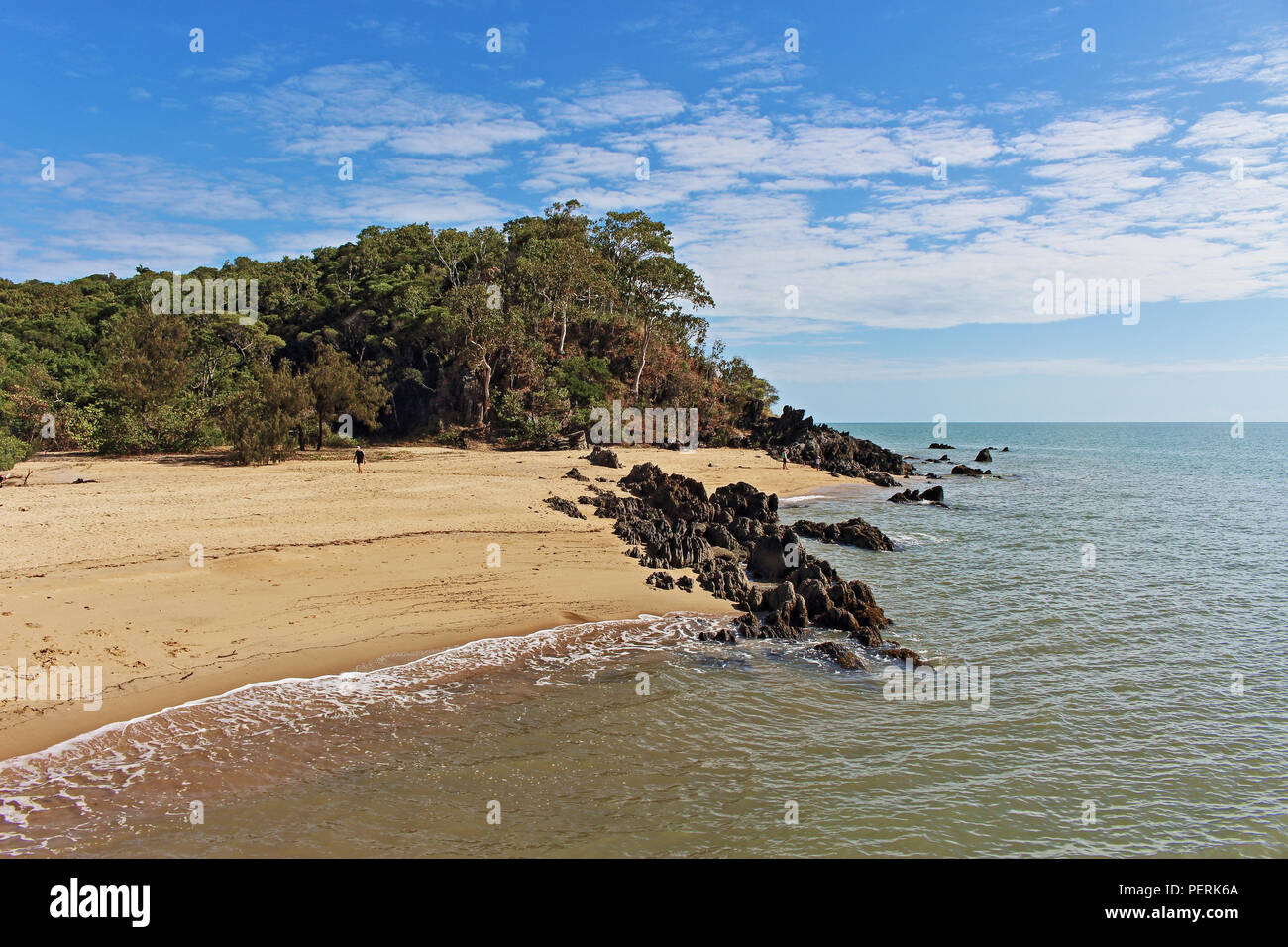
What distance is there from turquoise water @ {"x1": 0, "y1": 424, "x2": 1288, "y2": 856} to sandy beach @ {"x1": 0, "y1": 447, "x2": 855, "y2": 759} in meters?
0.77

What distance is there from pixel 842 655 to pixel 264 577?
38.6 feet

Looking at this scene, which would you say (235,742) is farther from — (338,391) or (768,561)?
(338,391)

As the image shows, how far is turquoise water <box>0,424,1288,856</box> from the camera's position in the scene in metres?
7.29

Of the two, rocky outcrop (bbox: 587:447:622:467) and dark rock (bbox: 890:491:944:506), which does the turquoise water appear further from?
dark rock (bbox: 890:491:944:506)

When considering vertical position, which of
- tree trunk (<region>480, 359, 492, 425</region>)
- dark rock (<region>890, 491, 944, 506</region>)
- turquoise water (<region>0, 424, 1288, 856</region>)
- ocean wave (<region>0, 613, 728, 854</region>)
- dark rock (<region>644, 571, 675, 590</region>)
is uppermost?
tree trunk (<region>480, 359, 492, 425</region>)

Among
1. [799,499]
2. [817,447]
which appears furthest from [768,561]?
[817,447]

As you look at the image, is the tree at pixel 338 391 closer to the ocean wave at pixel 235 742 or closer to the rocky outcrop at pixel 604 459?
the rocky outcrop at pixel 604 459

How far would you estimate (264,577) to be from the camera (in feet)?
45.1

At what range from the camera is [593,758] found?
29.2 ft

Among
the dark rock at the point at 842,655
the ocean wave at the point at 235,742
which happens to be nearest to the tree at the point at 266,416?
the ocean wave at the point at 235,742

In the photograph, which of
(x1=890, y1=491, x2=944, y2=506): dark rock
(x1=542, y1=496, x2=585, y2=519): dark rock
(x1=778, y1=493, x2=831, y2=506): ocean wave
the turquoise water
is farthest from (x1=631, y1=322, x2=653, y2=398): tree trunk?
the turquoise water

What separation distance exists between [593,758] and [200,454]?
1124 inches
